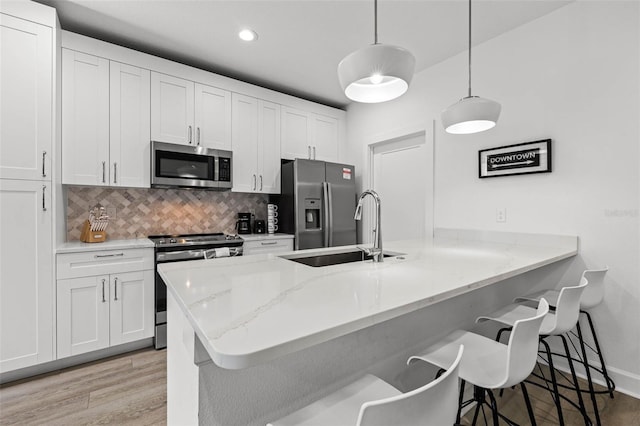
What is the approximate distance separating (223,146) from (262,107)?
0.66 metres

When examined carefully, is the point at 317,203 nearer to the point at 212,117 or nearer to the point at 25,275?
the point at 212,117

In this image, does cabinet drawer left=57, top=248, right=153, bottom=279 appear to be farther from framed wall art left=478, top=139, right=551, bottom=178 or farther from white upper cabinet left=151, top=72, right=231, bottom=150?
framed wall art left=478, top=139, right=551, bottom=178

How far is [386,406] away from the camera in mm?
607

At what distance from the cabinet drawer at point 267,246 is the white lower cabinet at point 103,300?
882mm

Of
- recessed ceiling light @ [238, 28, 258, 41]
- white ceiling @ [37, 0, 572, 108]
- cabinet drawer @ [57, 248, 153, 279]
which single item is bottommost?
cabinet drawer @ [57, 248, 153, 279]

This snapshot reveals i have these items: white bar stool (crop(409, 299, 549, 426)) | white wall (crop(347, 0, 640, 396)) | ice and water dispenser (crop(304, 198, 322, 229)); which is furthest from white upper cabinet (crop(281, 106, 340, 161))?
white bar stool (crop(409, 299, 549, 426))

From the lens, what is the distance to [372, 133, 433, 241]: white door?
10.7 feet

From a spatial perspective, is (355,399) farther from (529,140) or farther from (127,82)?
(127,82)

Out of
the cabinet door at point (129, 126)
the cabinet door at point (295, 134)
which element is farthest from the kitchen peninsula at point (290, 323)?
the cabinet door at point (295, 134)

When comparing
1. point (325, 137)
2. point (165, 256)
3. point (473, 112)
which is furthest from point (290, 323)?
point (325, 137)

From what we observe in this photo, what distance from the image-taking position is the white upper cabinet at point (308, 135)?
12.0ft

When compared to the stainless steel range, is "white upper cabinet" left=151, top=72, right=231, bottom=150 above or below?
above

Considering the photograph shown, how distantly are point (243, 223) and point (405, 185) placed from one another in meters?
1.92

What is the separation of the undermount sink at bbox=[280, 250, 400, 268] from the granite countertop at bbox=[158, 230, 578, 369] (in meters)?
0.08
